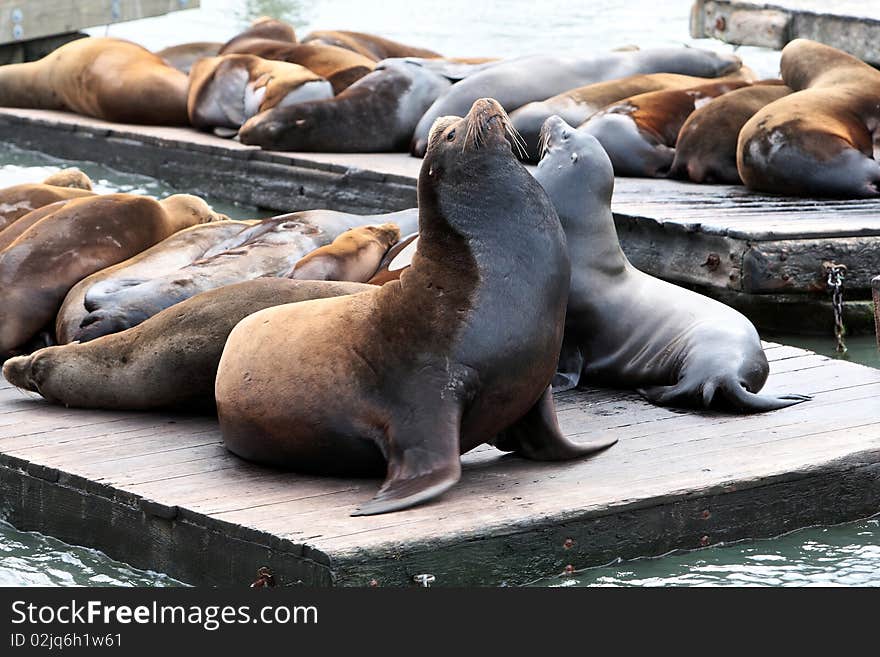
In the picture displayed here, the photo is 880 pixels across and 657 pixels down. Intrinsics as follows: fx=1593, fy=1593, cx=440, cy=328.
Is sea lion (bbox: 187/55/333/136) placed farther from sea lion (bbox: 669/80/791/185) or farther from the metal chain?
the metal chain

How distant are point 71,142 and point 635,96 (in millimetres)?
4784

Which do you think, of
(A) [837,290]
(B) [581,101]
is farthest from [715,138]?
(A) [837,290]

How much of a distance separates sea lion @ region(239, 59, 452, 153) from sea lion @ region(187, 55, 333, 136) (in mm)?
456

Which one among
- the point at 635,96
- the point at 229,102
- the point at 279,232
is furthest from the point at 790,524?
the point at 229,102

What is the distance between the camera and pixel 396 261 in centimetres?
571

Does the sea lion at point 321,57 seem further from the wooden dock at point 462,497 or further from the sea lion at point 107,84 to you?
the wooden dock at point 462,497

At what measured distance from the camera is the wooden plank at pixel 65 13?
49.5ft

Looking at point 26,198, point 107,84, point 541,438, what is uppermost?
point 26,198

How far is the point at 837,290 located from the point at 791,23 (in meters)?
6.99

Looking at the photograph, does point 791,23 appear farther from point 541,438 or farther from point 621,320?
point 541,438

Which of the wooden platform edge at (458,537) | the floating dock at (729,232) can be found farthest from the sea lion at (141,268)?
the floating dock at (729,232)

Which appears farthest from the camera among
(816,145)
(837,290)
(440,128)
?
(816,145)

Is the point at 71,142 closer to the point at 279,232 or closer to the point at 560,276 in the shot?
the point at 279,232

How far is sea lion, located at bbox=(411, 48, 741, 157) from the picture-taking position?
9.68 m
